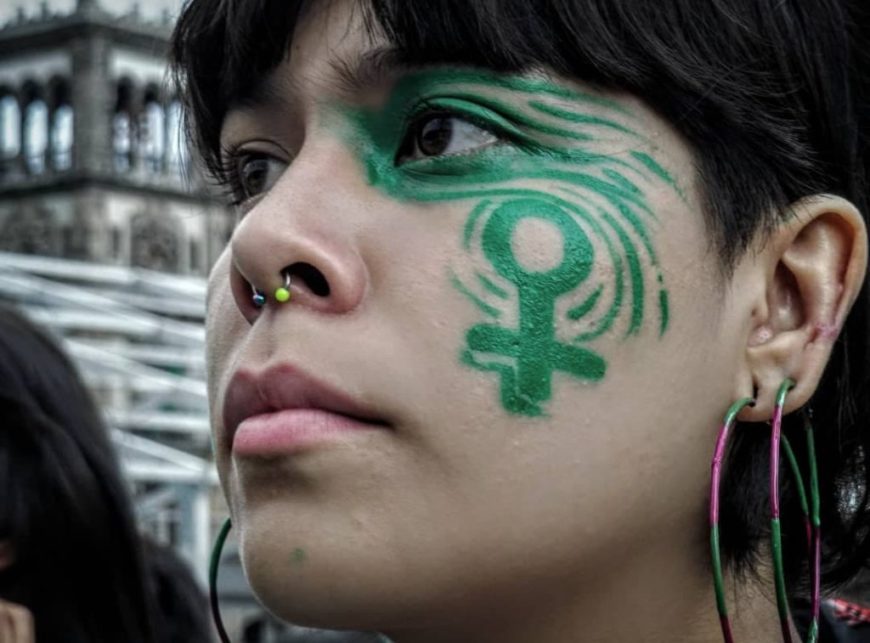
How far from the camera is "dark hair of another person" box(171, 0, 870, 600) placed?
5.37 feet

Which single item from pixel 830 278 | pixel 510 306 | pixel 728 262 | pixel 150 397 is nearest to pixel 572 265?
pixel 510 306

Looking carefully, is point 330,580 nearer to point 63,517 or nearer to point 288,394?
point 288,394

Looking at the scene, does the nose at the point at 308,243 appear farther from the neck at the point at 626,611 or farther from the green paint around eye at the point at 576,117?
the neck at the point at 626,611

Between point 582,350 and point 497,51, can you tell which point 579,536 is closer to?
point 582,350

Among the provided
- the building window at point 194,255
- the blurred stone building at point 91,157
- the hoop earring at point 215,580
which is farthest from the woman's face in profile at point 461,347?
the building window at point 194,255

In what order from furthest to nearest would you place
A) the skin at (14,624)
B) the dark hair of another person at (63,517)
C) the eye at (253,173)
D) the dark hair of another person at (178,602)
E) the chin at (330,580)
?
the dark hair of another person at (178,602) → the dark hair of another person at (63,517) → the skin at (14,624) → the eye at (253,173) → the chin at (330,580)

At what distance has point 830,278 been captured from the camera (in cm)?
174

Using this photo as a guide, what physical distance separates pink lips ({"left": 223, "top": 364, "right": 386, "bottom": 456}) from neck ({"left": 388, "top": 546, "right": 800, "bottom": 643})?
23 centimetres

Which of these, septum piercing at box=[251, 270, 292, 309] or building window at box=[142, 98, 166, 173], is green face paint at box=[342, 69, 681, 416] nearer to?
septum piercing at box=[251, 270, 292, 309]

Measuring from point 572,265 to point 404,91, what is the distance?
25 centimetres

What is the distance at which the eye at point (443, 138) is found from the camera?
1.65 metres

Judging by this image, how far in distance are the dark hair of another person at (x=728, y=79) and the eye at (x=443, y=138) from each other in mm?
63

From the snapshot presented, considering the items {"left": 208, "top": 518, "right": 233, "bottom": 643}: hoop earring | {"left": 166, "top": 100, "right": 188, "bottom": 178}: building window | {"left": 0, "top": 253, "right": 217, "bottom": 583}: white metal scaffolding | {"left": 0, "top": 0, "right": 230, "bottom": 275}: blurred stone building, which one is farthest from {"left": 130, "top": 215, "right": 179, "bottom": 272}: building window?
{"left": 208, "top": 518, "right": 233, "bottom": 643}: hoop earring

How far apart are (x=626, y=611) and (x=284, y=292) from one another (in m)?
0.50
